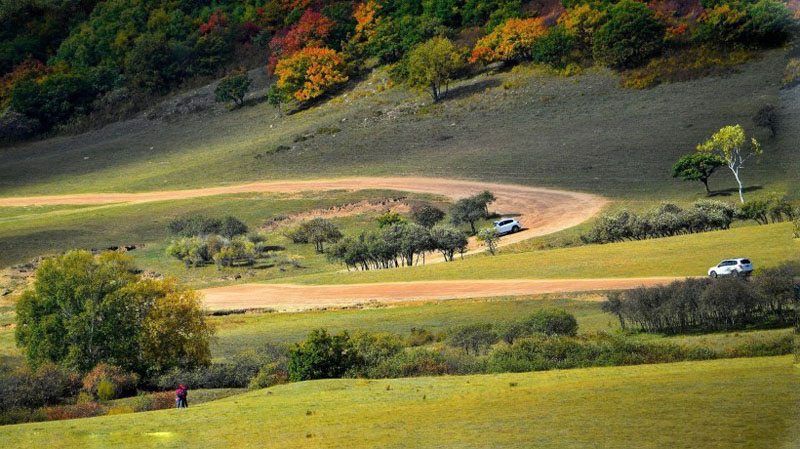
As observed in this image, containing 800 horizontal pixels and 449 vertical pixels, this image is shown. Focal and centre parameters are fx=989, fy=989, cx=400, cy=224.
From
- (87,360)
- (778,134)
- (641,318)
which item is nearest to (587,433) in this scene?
(641,318)

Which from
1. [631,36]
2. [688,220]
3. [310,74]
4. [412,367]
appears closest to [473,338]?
[412,367]

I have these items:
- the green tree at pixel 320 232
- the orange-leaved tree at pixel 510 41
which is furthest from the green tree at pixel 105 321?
the orange-leaved tree at pixel 510 41

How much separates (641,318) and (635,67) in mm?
87328

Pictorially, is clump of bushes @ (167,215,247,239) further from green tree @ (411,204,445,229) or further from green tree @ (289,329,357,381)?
green tree @ (289,329,357,381)

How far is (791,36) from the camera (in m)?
118

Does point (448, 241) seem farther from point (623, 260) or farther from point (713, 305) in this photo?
point (713, 305)

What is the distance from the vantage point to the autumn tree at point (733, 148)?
84.4 metres

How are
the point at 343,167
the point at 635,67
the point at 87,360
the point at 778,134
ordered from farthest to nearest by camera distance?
the point at 635,67 → the point at 343,167 → the point at 778,134 → the point at 87,360

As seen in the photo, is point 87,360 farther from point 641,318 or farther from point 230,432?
point 641,318

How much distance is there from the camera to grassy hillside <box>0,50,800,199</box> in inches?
3922

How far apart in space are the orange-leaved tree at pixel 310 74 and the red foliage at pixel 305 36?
30.0ft

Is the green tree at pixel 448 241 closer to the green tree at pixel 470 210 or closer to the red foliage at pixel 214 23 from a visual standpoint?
the green tree at pixel 470 210

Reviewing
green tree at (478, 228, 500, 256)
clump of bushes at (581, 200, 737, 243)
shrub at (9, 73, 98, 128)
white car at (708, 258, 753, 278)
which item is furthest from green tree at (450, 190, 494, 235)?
shrub at (9, 73, 98, 128)

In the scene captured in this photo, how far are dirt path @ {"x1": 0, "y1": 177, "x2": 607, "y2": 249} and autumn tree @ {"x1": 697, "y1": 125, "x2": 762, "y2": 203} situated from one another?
433 inches
